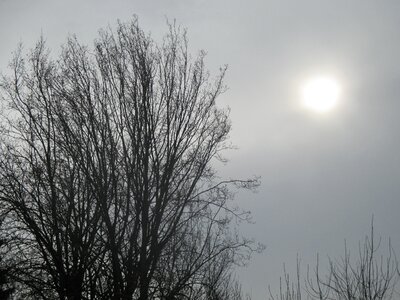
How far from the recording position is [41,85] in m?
11.9

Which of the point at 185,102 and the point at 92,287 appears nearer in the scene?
the point at 92,287

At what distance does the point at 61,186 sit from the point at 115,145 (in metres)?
1.79

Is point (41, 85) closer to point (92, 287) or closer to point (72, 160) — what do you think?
point (72, 160)

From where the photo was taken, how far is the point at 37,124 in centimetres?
1190

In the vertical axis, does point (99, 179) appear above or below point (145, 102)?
below

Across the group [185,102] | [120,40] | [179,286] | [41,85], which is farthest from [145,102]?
[179,286]

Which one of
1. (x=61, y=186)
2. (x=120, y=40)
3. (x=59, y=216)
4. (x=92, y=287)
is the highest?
(x=120, y=40)

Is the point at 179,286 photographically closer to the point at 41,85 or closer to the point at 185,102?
the point at 185,102

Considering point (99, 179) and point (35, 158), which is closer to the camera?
point (99, 179)

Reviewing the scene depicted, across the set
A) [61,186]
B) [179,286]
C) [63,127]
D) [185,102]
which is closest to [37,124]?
[63,127]

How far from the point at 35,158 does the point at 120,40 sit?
371cm

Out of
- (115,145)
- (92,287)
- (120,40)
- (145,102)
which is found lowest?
(92,287)

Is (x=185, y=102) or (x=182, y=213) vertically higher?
(x=185, y=102)

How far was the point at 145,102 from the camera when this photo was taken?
11.5 m
